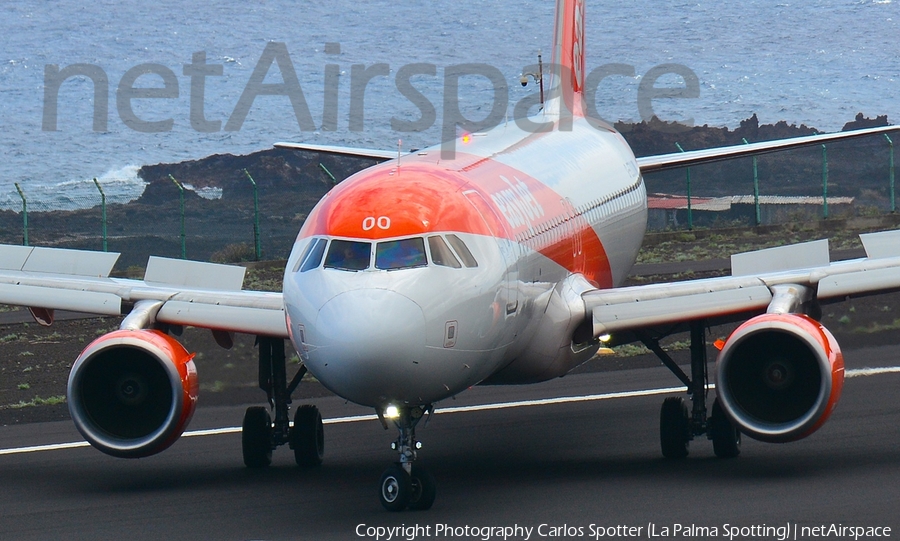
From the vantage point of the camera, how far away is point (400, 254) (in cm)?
1234

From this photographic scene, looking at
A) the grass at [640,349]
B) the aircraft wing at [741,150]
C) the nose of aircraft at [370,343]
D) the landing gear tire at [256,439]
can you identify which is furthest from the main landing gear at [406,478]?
the grass at [640,349]

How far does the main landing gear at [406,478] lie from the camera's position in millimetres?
12859

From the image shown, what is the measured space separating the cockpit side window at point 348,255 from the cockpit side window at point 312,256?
0.33 ft

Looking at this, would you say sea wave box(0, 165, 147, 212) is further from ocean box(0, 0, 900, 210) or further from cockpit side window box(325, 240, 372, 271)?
cockpit side window box(325, 240, 372, 271)

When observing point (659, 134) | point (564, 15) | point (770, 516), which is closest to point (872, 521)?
point (770, 516)

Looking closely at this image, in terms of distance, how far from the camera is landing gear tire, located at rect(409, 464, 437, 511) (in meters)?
13.0

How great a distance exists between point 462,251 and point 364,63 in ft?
312

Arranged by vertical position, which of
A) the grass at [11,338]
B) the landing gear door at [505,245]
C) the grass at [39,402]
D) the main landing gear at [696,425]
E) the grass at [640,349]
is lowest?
the grass at [11,338]

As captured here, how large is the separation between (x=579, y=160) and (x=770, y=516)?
860cm

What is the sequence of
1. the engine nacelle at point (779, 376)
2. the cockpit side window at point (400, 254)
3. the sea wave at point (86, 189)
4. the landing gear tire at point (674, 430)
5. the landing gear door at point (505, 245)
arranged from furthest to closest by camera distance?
the sea wave at point (86, 189)
the landing gear tire at point (674, 430)
the engine nacelle at point (779, 376)
the landing gear door at point (505, 245)
the cockpit side window at point (400, 254)

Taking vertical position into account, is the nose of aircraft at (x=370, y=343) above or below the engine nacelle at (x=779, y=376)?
above

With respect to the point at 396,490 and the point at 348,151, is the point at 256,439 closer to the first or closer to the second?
the point at 396,490

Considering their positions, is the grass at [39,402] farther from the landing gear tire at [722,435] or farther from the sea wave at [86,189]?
the sea wave at [86,189]

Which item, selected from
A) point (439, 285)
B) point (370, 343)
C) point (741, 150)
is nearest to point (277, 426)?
point (439, 285)
